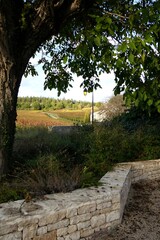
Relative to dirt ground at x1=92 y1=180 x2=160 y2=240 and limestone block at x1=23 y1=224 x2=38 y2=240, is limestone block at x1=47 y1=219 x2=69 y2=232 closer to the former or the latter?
limestone block at x1=23 y1=224 x2=38 y2=240

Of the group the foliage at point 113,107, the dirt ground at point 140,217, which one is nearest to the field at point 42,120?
the foliage at point 113,107

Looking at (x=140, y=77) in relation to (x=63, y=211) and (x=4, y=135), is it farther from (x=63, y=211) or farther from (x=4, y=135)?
(x=63, y=211)

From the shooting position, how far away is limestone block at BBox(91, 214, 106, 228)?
4.71 m

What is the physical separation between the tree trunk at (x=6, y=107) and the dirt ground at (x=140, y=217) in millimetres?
2337

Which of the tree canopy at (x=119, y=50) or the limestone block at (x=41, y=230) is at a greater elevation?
the tree canopy at (x=119, y=50)

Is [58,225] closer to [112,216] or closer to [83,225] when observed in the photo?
[83,225]

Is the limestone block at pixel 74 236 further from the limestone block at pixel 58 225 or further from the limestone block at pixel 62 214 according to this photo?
the limestone block at pixel 62 214

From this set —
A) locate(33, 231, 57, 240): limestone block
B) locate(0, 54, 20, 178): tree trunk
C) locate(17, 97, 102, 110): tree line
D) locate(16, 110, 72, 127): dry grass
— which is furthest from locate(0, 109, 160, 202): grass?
locate(17, 97, 102, 110): tree line

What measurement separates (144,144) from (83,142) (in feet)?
6.53

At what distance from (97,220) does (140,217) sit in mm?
1295

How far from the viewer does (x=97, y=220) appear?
479 cm

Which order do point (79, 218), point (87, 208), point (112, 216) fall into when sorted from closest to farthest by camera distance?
point (79, 218) → point (87, 208) → point (112, 216)

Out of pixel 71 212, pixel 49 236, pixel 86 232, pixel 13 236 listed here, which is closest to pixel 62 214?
pixel 71 212

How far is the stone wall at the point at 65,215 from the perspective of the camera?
3781mm
